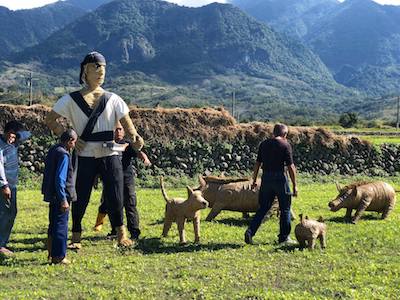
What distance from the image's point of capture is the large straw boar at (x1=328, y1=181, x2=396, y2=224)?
36.9ft

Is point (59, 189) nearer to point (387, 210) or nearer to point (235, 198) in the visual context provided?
point (235, 198)

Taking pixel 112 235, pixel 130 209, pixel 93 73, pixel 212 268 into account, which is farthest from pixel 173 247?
pixel 93 73

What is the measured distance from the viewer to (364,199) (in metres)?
11.4

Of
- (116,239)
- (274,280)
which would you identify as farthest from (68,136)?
(274,280)

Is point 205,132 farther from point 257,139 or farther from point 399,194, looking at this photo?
point 399,194

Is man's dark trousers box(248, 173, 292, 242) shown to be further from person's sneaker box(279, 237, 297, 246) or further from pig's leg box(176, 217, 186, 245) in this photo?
pig's leg box(176, 217, 186, 245)

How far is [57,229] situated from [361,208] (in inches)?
257

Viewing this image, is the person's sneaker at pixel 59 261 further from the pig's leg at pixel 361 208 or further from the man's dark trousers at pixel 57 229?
the pig's leg at pixel 361 208

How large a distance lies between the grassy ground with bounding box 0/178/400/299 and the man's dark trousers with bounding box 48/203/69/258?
0.80 ft

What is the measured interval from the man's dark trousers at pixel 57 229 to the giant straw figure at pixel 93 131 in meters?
0.83

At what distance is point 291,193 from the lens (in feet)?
29.6

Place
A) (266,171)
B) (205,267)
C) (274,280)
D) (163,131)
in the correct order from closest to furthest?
(274,280) < (205,267) < (266,171) < (163,131)

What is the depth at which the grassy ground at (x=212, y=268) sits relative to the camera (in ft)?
20.4

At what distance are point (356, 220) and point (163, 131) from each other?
37.4 ft
